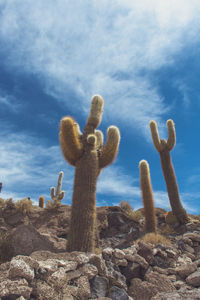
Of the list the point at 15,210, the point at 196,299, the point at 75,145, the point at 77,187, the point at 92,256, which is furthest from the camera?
the point at 15,210

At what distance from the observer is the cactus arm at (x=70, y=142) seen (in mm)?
9516

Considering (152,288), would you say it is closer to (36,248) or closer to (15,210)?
(36,248)

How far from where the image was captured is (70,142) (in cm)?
952

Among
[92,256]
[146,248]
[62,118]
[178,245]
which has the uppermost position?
[62,118]

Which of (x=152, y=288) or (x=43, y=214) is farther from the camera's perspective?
(x=43, y=214)

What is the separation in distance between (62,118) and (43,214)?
8098 millimetres

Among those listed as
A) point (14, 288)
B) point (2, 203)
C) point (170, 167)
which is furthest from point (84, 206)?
point (170, 167)

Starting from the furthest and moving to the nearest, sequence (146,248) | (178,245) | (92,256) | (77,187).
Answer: (178,245), (77,187), (146,248), (92,256)

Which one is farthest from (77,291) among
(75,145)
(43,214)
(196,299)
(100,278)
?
(43,214)

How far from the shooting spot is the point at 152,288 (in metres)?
6.50

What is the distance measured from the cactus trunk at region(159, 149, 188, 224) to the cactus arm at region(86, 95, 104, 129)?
24.9ft

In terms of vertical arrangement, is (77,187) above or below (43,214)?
below

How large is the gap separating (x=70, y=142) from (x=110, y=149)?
172 centimetres

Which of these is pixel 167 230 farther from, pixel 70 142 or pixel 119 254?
pixel 70 142
